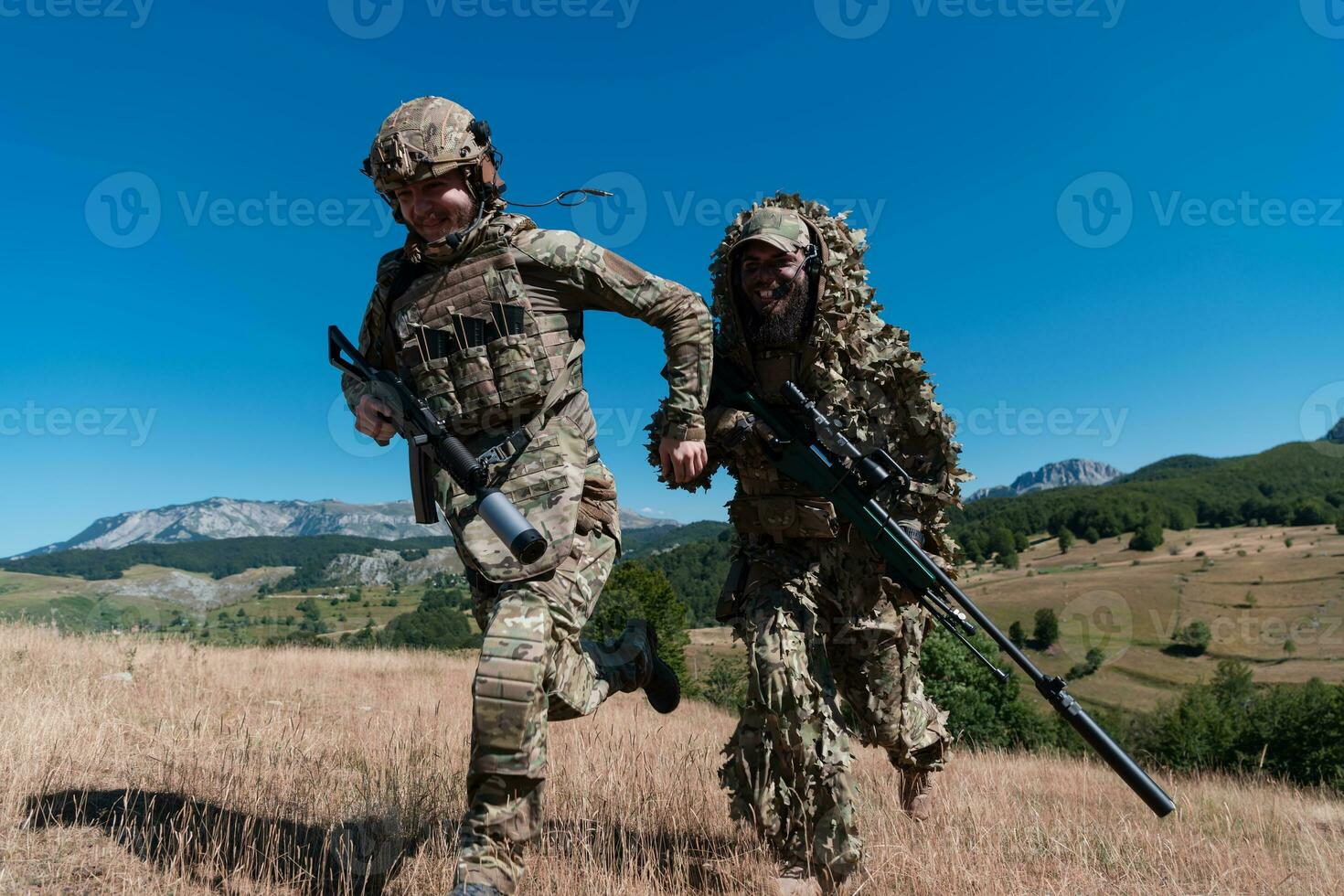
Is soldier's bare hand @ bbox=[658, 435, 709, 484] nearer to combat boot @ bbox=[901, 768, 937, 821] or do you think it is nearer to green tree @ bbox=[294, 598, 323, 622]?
combat boot @ bbox=[901, 768, 937, 821]

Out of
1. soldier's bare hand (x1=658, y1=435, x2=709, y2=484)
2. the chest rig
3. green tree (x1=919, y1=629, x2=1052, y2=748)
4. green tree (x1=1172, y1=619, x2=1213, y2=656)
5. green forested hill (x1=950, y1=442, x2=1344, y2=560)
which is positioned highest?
green forested hill (x1=950, y1=442, x2=1344, y2=560)

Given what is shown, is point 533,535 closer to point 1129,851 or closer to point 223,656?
point 1129,851

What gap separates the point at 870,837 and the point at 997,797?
250 centimetres

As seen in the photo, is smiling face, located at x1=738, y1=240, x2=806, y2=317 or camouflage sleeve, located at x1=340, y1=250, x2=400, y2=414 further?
smiling face, located at x1=738, y1=240, x2=806, y2=317

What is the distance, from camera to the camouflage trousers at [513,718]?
3.01 metres

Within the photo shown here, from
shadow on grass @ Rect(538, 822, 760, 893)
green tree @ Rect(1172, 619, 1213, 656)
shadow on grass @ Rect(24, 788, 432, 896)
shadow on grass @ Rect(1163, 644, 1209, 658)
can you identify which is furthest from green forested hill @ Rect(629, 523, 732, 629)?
shadow on grass @ Rect(24, 788, 432, 896)

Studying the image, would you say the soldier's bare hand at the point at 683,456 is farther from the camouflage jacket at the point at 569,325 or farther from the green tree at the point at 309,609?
the green tree at the point at 309,609

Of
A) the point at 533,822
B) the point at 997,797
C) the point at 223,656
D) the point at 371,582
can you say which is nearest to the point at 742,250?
the point at 533,822

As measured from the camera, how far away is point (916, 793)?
586 cm

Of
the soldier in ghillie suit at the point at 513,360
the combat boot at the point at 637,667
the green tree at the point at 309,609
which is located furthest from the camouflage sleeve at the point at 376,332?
the green tree at the point at 309,609

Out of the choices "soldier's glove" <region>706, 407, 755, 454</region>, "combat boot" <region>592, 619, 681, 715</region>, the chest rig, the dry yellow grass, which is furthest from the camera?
"soldier's glove" <region>706, 407, 755, 454</region>

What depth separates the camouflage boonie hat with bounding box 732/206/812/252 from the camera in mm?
4574

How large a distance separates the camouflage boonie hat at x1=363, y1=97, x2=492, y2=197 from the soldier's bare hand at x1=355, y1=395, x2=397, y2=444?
3.09ft

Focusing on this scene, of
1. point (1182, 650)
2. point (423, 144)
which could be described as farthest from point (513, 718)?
point (1182, 650)
